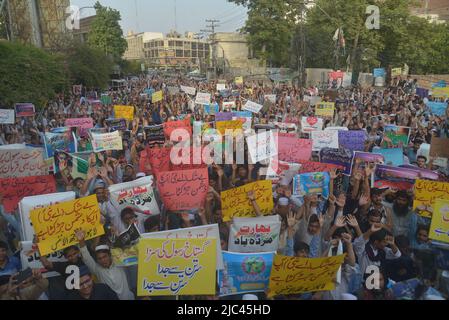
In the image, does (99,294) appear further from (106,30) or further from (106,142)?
(106,30)

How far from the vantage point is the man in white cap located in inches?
145

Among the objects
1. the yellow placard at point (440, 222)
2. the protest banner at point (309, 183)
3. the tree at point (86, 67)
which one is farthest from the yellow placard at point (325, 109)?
the tree at point (86, 67)

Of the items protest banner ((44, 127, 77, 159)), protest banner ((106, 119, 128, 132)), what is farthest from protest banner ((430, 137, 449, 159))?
protest banner ((44, 127, 77, 159))

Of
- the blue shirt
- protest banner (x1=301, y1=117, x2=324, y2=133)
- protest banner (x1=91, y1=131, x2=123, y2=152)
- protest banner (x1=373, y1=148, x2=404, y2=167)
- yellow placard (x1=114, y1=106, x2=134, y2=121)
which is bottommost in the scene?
the blue shirt

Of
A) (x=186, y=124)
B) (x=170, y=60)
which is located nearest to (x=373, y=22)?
(x=186, y=124)

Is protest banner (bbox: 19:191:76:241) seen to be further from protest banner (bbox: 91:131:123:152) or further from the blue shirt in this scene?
protest banner (bbox: 91:131:123:152)

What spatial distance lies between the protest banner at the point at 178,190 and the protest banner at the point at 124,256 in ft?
3.52

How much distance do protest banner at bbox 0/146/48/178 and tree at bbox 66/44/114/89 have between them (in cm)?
1803

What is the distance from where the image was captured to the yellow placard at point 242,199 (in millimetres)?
4531

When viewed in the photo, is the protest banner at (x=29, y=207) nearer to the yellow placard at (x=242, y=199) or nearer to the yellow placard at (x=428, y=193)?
the yellow placard at (x=242, y=199)

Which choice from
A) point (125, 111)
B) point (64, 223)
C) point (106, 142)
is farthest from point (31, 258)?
point (125, 111)

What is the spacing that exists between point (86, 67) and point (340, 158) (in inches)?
832

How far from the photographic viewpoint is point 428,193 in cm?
445
